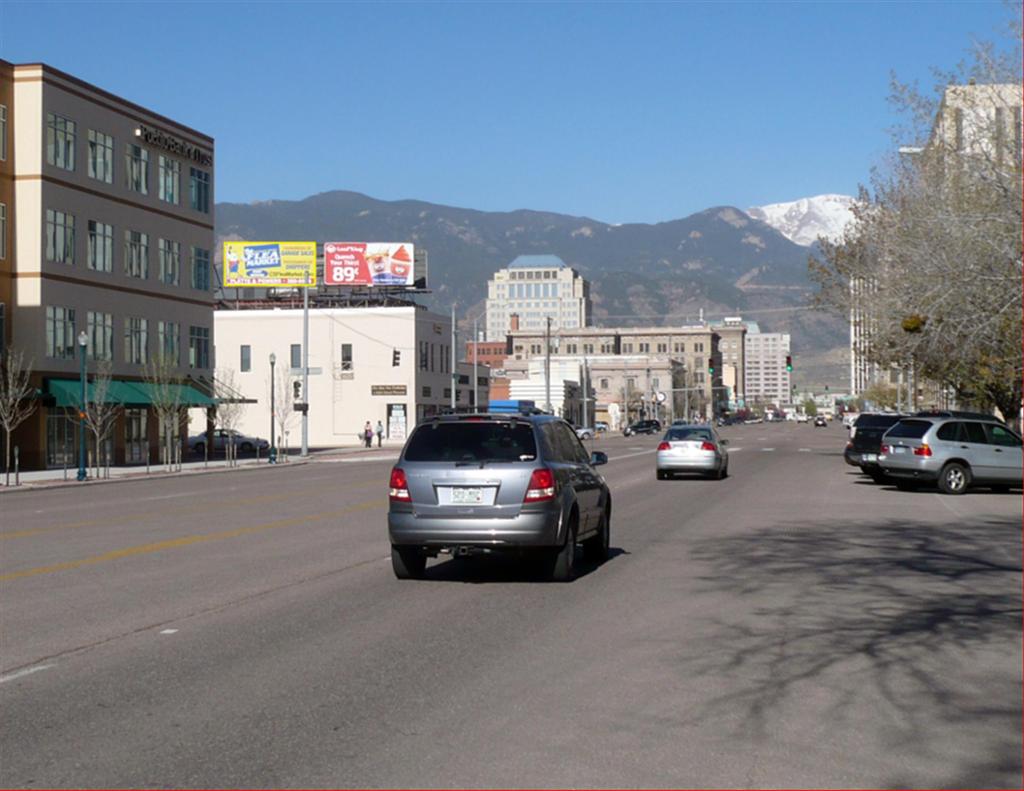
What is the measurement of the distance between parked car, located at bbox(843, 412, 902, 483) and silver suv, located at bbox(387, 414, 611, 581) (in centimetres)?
2300

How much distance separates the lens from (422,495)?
1452cm

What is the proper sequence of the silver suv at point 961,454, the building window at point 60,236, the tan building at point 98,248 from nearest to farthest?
the silver suv at point 961,454 < the tan building at point 98,248 < the building window at point 60,236

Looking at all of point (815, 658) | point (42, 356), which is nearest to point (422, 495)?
point (815, 658)

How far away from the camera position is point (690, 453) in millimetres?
37406

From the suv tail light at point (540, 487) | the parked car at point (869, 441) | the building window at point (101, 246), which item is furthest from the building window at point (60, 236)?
the suv tail light at point (540, 487)

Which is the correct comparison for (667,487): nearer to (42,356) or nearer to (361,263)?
(42,356)

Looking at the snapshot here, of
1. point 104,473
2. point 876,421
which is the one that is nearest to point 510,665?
point 876,421

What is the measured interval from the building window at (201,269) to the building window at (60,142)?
12.2 m

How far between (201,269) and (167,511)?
41.3 m

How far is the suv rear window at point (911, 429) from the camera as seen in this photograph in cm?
3163

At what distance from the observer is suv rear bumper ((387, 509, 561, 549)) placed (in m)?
14.2

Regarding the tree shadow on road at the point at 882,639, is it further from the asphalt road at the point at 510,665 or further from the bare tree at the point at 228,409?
the bare tree at the point at 228,409

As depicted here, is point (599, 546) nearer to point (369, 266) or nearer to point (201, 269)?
point (201, 269)

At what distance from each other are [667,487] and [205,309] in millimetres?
38255
